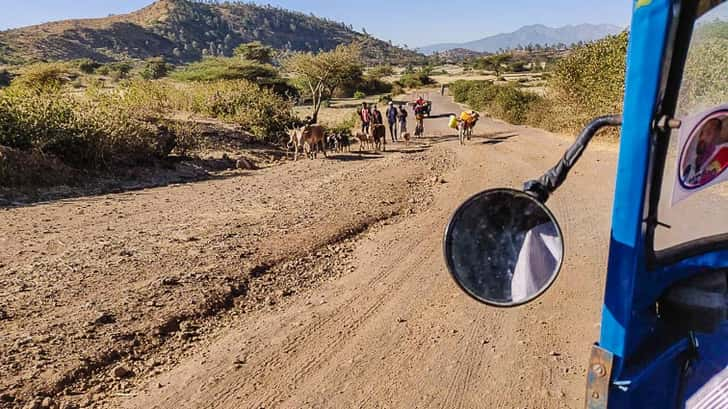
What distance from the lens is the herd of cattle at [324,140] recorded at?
16.6 meters

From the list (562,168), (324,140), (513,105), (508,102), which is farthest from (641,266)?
(508,102)

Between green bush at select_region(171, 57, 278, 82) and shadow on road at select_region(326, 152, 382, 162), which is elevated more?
green bush at select_region(171, 57, 278, 82)

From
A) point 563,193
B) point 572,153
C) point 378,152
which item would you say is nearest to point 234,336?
point 572,153

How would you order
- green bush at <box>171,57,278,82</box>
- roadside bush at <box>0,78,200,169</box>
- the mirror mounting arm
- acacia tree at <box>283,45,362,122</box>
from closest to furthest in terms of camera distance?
the mirror mounting arm < roadside bush at <box>0,78,200,169</box> < acacia tree at <box>283,45,362,122</box> < green bush at <box>171,57,278,82</box>

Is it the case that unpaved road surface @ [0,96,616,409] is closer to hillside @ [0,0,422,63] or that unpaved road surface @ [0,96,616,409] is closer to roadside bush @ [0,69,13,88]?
roadside bush @ [0,69,13,88]

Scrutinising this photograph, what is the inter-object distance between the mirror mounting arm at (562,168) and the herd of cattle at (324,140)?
15.1 metres

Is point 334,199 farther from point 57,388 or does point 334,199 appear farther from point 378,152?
point 378,152

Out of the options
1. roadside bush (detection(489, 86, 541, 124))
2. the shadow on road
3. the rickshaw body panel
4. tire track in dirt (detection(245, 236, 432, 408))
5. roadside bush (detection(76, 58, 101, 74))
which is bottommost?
the shadow on road

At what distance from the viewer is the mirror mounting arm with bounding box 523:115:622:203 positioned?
161cm

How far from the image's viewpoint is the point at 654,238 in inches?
62.3

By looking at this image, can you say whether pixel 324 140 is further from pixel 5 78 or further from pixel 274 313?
pixel 5 78

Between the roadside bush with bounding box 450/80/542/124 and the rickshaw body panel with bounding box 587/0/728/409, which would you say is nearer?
the rickshaw body panel with bounding box 587/0/728/409

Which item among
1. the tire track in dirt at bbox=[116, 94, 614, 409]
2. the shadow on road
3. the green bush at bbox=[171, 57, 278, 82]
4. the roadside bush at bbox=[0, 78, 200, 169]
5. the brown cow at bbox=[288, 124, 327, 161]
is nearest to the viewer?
the tire track in dirt at bbox=[116, 94, 614, 409]

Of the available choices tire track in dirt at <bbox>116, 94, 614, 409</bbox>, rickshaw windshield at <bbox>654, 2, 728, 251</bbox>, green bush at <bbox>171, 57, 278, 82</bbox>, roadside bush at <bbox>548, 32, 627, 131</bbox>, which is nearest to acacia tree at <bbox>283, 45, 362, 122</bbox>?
green bush at <bbox>171, 57, 278, 82</bbox>
